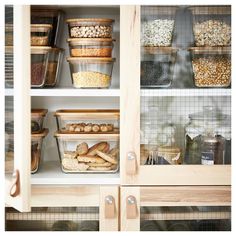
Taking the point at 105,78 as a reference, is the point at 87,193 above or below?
below

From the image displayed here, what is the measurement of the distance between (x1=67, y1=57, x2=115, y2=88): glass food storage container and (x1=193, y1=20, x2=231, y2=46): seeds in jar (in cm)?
32

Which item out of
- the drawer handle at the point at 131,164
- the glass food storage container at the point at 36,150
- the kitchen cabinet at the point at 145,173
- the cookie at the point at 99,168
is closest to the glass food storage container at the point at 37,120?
the glass food storage container at the point at 36,150

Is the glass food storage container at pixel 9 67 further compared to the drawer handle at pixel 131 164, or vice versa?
the drawer handle at pixel 131 164

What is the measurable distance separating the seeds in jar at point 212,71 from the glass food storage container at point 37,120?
58 centimetres

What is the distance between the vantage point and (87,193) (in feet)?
6.61

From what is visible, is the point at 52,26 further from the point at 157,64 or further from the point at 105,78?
the point at 157,64

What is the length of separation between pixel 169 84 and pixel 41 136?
1.65 ft

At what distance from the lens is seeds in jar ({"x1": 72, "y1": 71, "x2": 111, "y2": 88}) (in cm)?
209

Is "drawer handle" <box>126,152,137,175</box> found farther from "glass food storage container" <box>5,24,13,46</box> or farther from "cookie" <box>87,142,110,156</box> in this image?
"glass food storage container" <box>5,24,13,46</box>

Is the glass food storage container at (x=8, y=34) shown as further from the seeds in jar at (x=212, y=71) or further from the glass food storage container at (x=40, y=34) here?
the seeds in jar at (x=212, y=71)

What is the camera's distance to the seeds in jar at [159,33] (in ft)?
6.61

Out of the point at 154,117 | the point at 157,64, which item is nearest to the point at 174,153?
the point at 154,117

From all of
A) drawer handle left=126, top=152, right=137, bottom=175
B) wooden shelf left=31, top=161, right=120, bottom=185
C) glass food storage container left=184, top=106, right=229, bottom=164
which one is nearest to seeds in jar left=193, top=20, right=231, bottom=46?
glass food storage container left=184, top=106, right=229, bottom=164
